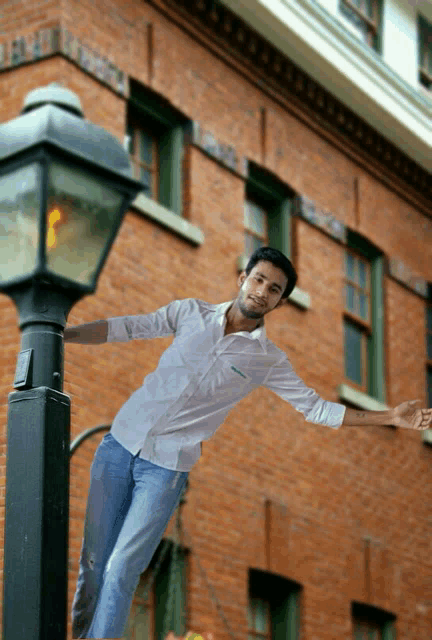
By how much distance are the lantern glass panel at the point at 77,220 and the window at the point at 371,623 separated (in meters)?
11.6

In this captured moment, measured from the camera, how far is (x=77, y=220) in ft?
18.8

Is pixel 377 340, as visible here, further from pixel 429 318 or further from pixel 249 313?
pixel 249 313

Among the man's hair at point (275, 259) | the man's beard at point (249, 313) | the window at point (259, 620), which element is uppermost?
the window at point (259, 620)

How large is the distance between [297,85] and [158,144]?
2.87m

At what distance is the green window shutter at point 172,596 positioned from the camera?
13.2 m

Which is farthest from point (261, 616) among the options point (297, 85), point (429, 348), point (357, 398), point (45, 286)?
point (45, 286)

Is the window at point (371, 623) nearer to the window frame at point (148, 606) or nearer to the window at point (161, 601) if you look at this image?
the window at point (161, 601)

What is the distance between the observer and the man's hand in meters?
6.22

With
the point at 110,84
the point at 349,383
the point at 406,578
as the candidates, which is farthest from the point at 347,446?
the point at 110,84

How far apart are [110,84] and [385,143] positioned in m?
6.20

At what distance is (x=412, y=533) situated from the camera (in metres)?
17.9

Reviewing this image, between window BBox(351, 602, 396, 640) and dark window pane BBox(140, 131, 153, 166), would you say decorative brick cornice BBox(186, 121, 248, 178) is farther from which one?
window BBox(351, 602, 396, 640)

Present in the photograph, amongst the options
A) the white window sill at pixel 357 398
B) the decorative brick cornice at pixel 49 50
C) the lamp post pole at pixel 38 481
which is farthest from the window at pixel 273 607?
the lamp post pole at pixel 38 481

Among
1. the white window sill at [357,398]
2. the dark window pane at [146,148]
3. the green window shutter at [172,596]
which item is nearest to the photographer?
the green window shutter at [172,596]
